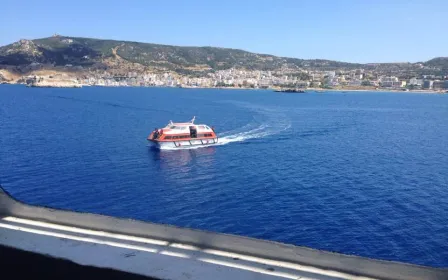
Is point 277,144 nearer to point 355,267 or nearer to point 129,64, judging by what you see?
point 355,267

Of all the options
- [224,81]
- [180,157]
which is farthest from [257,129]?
[224,81]

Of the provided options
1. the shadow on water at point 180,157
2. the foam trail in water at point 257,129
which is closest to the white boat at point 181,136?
the foam trail in water at point 257,129

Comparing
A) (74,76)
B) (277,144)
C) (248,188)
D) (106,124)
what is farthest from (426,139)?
(74,76)

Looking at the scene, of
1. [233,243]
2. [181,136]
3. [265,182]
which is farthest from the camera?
[181,136]

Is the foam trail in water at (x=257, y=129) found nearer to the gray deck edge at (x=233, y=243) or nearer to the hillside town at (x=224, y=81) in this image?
the gray deck edge at (x=233, y=243)

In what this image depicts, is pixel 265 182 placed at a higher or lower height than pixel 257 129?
lower

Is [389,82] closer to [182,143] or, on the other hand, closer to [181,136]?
[181,136]
